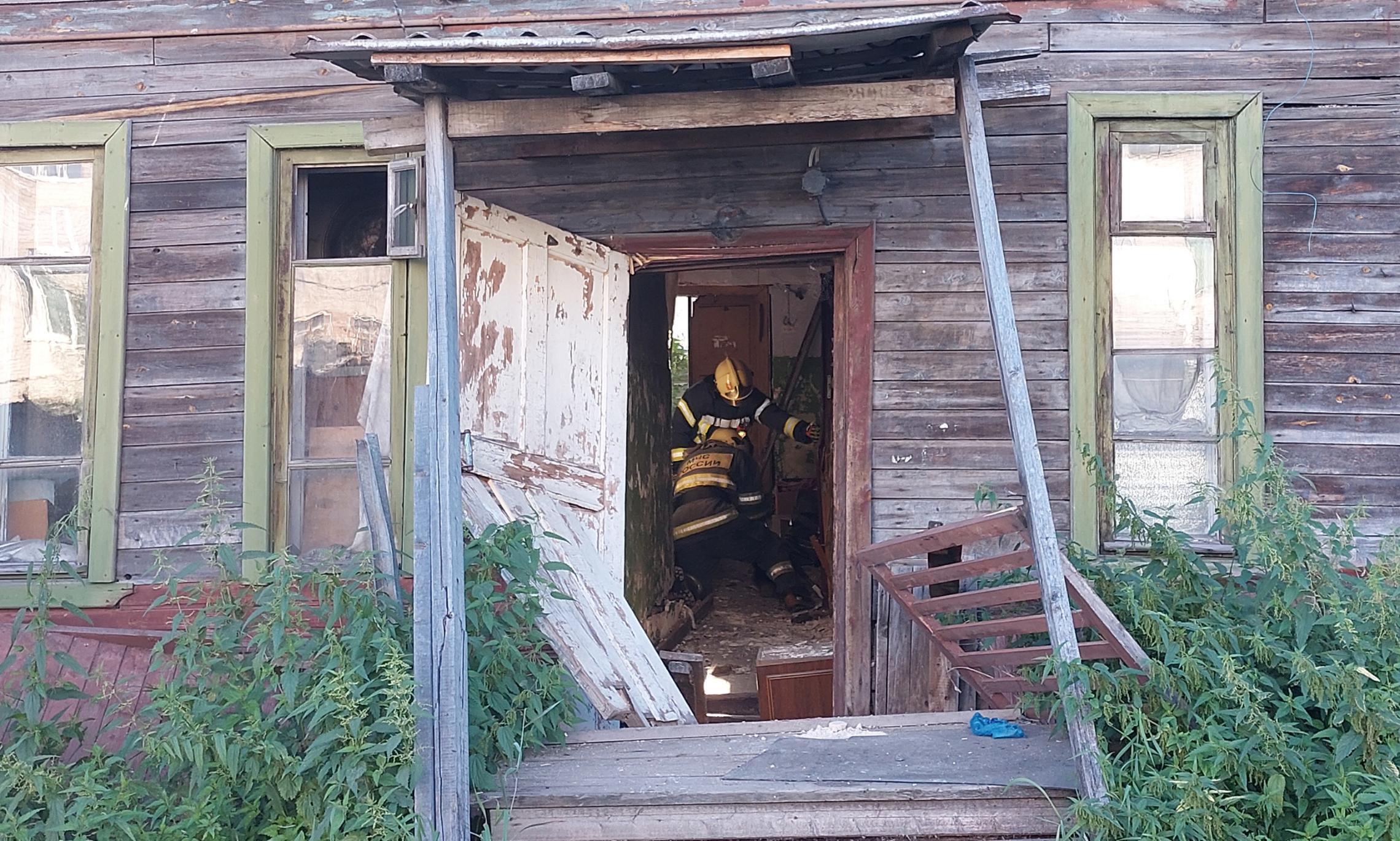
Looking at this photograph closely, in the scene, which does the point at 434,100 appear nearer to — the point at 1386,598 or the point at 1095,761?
the point at 1095,761

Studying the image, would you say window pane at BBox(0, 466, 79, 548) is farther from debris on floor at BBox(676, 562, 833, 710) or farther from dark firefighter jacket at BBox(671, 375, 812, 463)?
dark firefighter jacket at BBox(671, 375, 812, 463)

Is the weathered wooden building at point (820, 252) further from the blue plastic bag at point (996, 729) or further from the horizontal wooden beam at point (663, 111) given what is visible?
the horizontal wooden beam at point (663, 111)

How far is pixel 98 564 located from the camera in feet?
16.1

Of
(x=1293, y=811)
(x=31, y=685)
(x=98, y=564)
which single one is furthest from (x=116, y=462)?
(x=1293, y=811)

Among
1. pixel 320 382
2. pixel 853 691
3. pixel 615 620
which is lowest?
pixel 853 691

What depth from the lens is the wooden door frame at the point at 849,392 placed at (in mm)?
4863

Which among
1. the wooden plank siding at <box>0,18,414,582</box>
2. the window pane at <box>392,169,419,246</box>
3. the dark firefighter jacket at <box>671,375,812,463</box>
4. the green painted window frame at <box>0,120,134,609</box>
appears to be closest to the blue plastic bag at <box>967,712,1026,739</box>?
the window pane at <box>392,169,419,246</box>

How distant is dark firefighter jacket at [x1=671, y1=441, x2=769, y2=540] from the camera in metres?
8.70

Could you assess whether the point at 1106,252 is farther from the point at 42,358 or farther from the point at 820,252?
the point at 42,358

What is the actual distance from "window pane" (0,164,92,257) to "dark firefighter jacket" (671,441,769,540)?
4646 millimetres

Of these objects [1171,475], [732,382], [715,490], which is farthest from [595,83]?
[732,382]

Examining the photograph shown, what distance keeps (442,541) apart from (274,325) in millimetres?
2138

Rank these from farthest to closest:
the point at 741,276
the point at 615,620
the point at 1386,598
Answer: the point at 741,276
the point at 615,620
the point at 1386,598

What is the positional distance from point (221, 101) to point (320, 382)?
140 cm
